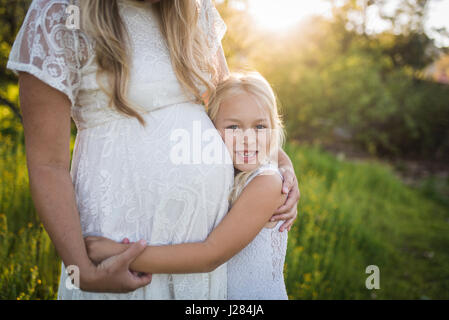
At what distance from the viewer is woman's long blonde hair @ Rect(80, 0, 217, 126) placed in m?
1.12

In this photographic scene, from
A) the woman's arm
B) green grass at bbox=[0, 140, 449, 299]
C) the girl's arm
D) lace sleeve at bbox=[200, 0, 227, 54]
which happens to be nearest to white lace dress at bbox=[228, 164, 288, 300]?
the girl's arm

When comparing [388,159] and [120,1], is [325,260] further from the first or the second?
[388,159]

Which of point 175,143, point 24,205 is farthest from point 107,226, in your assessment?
point 24,205

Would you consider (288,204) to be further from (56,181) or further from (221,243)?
(56,181)

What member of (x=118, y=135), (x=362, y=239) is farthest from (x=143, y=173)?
(x=362, y=239)

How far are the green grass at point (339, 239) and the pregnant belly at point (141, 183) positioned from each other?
3.26 ft

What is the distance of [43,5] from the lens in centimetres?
104

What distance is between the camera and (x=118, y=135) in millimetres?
1196

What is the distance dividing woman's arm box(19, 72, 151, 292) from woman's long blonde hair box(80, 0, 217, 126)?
0.60ft

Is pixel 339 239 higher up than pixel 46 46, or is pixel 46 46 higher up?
pixel 46 46

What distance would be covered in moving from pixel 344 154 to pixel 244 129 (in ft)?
23.1

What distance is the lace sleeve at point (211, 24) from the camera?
5.03 feet

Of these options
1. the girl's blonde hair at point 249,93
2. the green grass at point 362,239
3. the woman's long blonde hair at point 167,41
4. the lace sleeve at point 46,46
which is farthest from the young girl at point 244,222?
the green grass at point 362,239

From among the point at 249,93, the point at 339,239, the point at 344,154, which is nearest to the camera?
the point at 249,93
